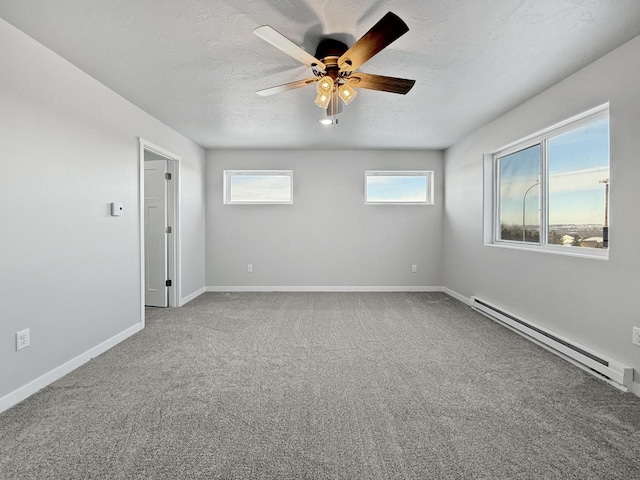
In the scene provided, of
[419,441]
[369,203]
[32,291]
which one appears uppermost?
[369,203]

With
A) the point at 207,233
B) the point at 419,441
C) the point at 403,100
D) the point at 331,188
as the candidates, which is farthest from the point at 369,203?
the point at 419,441

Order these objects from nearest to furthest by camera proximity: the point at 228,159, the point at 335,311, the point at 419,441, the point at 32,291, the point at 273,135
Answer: the point at 419,441 → the point at 32,291 → the point at 335,311 → the point at 273,135 → the point at 228,159

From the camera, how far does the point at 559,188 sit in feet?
10.2

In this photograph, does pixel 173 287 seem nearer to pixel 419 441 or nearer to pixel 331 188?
pixel 331 188

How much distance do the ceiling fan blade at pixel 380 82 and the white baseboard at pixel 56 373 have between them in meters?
2.91

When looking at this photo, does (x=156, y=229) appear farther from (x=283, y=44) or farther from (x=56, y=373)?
(x=283, y=44)

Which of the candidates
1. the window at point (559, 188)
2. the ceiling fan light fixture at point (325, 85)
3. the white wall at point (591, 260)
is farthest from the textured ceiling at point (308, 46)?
the window at point (559, 188)

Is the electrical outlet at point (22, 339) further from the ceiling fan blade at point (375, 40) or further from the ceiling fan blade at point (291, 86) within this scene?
the ceiling fan blade at point (375, 40)

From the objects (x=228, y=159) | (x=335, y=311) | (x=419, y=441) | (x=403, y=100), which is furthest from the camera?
(x=228, y=159)

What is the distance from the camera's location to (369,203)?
216 inches

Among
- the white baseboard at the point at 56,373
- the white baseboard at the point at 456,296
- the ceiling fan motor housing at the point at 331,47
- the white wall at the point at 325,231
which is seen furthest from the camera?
the white wall at the point at 325,231

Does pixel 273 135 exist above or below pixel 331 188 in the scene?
above

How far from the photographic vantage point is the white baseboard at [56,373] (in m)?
2.02

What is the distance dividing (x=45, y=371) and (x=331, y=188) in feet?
13.7
